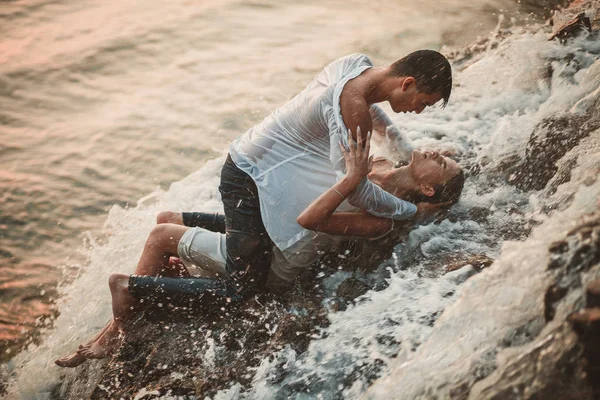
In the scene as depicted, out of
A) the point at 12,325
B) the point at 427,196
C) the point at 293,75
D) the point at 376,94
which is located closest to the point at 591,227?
the point at 376,94

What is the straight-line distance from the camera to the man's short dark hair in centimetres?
331

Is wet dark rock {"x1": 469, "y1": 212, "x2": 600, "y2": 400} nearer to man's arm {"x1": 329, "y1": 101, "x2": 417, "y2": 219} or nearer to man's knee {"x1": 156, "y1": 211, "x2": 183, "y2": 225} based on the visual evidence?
man's arm {"x1": 329, "y1": 101, "x2": 417, "y2": 219}

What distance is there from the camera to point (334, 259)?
4.21 metres

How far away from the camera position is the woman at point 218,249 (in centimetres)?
369

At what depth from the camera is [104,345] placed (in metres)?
3.83

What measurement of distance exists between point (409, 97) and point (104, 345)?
277 cm

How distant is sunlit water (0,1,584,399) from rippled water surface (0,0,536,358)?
1.1 inches

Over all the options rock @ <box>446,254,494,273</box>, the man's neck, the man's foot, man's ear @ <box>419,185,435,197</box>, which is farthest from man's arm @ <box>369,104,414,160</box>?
the man's foot

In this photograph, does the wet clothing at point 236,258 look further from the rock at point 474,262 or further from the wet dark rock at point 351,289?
the rock at point 474,262

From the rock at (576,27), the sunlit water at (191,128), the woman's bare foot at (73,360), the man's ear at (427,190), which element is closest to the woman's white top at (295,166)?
the man's ear at (427,190)

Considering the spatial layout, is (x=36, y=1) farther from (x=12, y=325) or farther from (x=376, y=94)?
(x=376, y=94)

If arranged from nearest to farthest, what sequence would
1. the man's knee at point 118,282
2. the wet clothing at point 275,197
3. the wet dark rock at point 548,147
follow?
the wet clothing at point 275,197 → the man's knee at point 118,282 → the wet dark rock at point 548,147

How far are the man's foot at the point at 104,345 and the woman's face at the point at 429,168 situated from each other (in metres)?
2.56

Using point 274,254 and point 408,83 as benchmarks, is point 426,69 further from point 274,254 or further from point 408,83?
point 274,254
